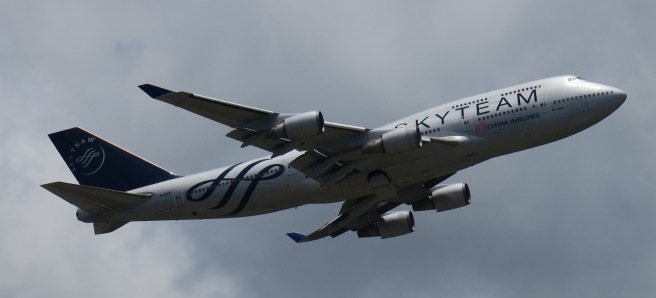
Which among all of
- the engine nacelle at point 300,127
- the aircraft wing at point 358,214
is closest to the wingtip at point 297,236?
the aircraft wing at point 358,214

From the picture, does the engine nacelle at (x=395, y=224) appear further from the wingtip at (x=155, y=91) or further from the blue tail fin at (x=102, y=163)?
the wingtip at (x=155, y=91)

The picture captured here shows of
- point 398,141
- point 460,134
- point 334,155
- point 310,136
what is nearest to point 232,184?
point 334,155

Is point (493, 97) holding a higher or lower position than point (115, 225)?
higher

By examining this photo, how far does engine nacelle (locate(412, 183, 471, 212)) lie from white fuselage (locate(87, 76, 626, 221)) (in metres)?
5.12

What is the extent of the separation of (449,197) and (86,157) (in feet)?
70.4

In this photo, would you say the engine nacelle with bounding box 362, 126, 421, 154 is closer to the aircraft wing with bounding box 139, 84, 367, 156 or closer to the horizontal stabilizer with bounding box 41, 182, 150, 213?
the aircraft wing with bounding box 139, 84, 367, 156

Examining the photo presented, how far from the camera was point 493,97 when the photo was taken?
58.6 metres

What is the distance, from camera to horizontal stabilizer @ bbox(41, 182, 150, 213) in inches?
2425

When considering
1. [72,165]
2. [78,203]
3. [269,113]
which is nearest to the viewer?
[269,113]

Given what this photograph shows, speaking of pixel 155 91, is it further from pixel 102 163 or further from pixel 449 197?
pixel 449 197

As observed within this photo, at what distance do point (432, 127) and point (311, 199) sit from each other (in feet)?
25.5

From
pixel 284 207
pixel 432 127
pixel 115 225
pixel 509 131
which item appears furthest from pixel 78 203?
pixel 509 131

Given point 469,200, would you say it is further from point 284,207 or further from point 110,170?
point 110,170

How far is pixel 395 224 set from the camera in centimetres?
6975
